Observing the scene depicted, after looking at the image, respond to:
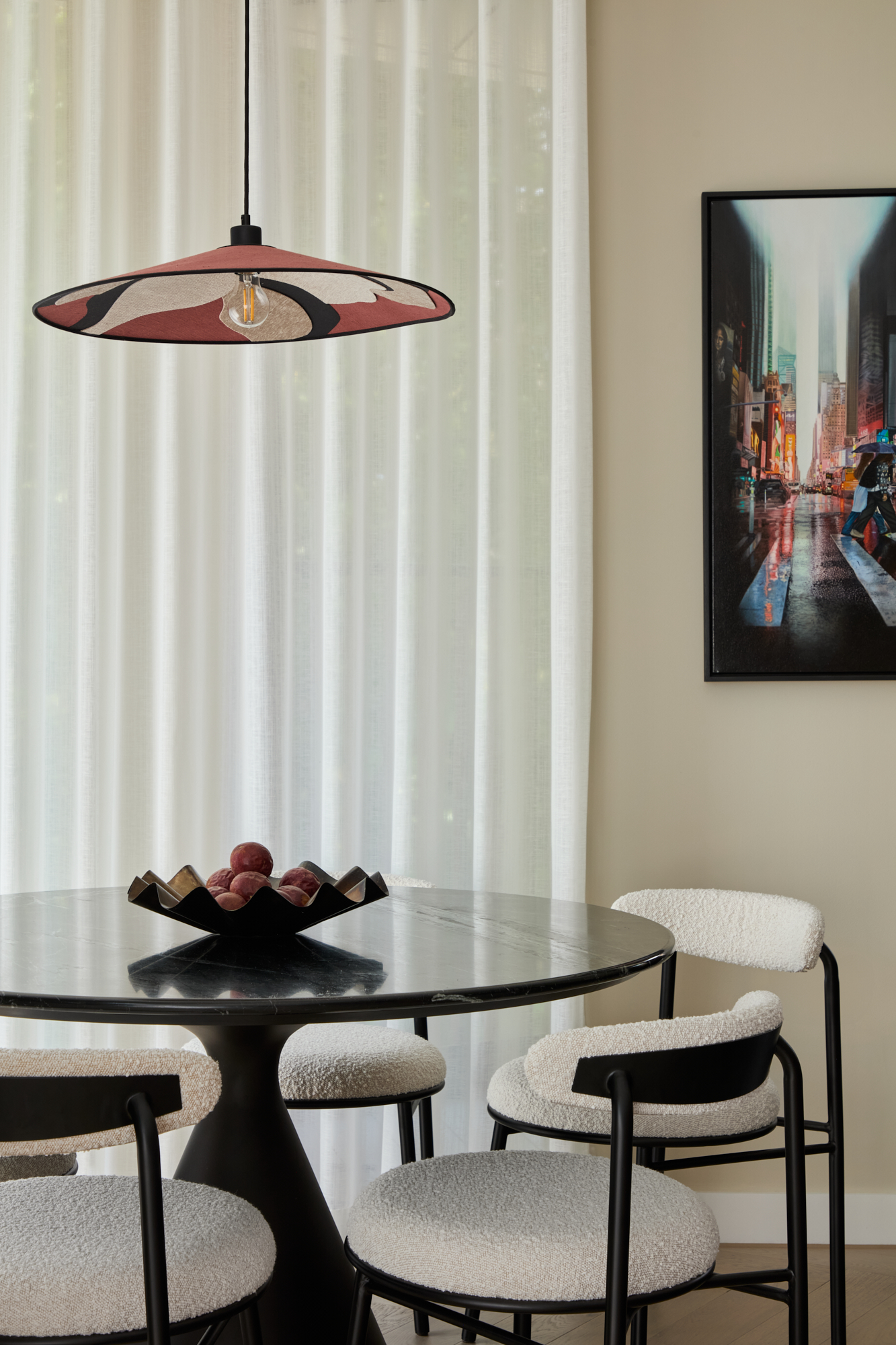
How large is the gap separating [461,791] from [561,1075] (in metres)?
1.38

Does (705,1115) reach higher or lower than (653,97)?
lower

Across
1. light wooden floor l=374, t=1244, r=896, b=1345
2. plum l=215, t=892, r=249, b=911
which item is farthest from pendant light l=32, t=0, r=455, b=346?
light wooden floor l=374, t=1244, r=896, b=1345

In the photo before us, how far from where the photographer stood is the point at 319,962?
1625 millimetres

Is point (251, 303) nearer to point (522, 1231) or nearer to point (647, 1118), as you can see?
point (522, 1231)

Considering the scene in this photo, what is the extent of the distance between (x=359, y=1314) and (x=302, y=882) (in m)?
0.59

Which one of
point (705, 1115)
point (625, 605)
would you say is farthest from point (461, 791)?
point (705, 1115)

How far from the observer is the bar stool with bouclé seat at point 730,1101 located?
196 centimetres

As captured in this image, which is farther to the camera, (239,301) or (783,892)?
(783,892)

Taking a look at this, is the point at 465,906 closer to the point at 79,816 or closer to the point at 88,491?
the point at 79,816

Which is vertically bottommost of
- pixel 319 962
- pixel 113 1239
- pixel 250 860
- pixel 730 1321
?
pixel 730 1321

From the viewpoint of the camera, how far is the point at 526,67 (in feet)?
9.00

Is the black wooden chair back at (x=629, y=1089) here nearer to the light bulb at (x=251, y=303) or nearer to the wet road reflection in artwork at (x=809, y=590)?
the light bulb at (x=251, y=303)

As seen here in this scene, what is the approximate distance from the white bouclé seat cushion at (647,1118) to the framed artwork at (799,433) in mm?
1078

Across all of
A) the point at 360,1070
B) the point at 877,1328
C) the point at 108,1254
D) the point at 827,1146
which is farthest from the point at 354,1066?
the point at 877,1328
